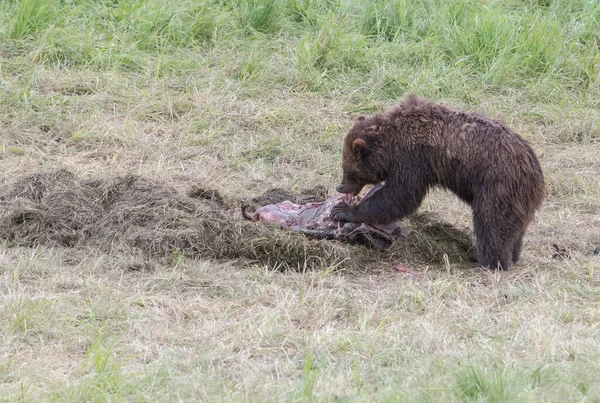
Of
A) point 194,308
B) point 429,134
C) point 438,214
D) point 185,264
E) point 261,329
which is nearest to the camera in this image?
point 261,329

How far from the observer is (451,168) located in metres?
7.59

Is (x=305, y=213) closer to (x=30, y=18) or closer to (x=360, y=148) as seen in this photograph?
(x=360, y=148)

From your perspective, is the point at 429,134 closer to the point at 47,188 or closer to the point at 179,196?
the point at 179,196

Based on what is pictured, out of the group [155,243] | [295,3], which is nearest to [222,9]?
[295,3]

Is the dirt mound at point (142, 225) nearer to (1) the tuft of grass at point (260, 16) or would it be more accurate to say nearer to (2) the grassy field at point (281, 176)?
(2) the grassy field at point (281, 176)

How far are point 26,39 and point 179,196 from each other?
4498 millimetres

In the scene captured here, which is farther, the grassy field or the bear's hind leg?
the bear's hind leg

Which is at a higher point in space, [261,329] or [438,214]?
[261,329]

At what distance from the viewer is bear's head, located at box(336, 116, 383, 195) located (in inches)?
310

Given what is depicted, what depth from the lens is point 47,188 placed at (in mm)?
8203

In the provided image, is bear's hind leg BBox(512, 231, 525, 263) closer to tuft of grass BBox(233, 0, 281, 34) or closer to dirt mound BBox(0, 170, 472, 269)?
dirt mound BBox(0, 170, 472, 269)

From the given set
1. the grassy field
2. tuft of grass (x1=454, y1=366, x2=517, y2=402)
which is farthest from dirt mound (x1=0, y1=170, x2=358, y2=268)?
tuft of grass (x1=454, y1=366, x2=517, y2=402)

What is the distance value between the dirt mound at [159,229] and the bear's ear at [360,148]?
71 cm

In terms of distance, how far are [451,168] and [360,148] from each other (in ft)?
2.37
